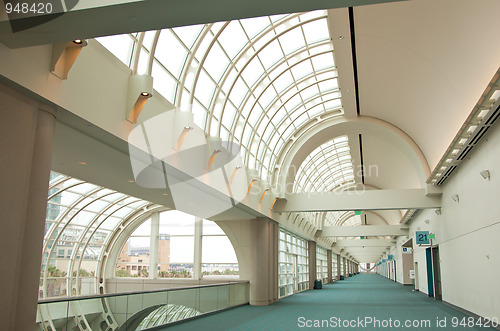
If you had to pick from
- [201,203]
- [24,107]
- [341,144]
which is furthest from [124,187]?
[341,144]

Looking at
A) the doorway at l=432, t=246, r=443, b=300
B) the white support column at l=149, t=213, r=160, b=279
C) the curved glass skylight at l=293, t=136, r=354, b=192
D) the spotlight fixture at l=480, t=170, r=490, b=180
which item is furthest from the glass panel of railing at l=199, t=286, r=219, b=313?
the white support column at l=149, t=213, r=160, b=279

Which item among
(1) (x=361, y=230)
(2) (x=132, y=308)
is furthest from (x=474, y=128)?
(1) (x=361, y=230)

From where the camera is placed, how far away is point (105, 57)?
9.70 m

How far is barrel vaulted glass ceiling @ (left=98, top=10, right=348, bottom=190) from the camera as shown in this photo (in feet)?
42.5

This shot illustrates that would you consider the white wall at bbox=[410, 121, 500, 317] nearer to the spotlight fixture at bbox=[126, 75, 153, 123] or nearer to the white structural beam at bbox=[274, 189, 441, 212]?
the white structural beam at bbox=[274, 189, 441, 212]

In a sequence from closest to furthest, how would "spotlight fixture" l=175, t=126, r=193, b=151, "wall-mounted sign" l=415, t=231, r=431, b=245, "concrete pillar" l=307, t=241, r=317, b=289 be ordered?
"spotlight fixture" l=175, t=126, r=193, b=151 < "wall-mounted sign" l=415, t=231, r=431, b=245 < "concrete pillar" l=307, t=241, r=317, b=289

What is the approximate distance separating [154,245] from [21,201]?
27.6m

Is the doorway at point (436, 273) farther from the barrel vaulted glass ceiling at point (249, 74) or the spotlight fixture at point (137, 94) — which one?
the spotlight fixture at point (137, 94)

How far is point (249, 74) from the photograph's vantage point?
1806 centimetres

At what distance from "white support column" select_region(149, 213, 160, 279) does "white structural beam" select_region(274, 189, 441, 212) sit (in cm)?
1254

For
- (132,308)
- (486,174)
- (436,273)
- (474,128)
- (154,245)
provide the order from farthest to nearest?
(154,245) → (436,273) → (486,174) → (132,308) → (474,128)

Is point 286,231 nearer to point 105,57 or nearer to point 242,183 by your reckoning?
point 242,183

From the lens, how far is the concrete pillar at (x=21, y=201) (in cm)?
674

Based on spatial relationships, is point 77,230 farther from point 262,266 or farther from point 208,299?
point 208,299
